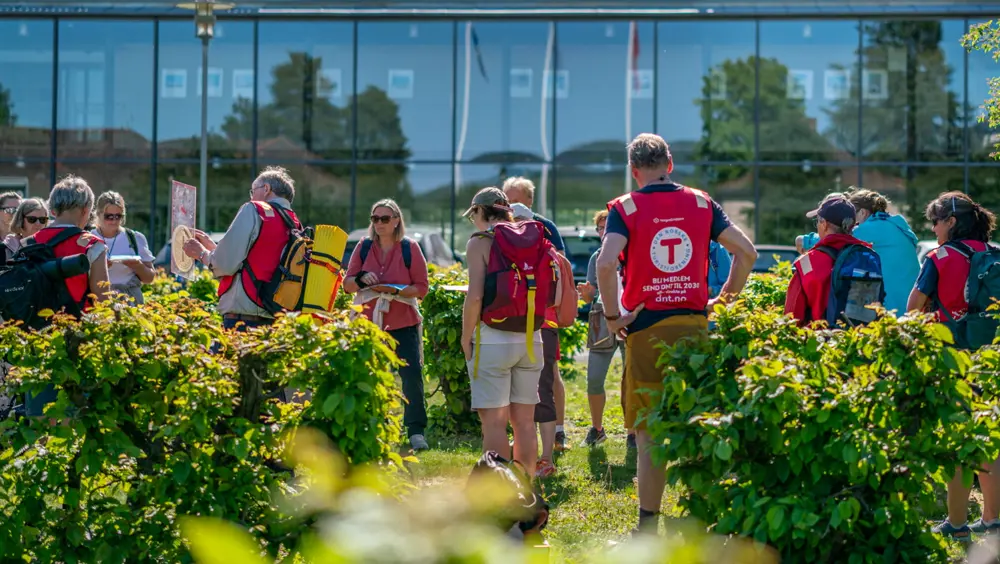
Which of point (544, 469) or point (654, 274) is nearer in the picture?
point (654, 274)

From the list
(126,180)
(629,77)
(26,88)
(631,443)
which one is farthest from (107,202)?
(26,88)

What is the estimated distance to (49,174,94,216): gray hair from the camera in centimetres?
592

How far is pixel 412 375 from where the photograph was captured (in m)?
7.95

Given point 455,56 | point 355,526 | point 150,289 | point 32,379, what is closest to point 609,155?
point 455,56

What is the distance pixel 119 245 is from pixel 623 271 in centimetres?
416

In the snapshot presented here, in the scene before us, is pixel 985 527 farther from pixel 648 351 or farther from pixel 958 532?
pixel 648 351

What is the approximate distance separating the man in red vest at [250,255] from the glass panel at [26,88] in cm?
1873

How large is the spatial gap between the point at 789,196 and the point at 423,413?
1650 centimetres

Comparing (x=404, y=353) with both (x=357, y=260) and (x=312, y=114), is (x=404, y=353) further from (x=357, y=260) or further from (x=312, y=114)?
(x=312, y=114)

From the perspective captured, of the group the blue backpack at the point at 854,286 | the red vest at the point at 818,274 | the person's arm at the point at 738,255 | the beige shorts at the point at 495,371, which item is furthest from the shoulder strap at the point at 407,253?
the blue backpack at the point at 854,286

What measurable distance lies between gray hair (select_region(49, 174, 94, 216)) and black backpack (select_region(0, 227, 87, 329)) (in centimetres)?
13

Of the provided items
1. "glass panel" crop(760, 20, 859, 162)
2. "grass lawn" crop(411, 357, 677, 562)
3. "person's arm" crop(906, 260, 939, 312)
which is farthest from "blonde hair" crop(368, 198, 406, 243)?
"glass panel" crop(760, 20, 859, 162)

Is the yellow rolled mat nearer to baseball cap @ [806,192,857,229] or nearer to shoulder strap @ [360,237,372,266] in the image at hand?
shoulder strap @ [360,237,372,266]

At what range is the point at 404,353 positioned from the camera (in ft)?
25.9
